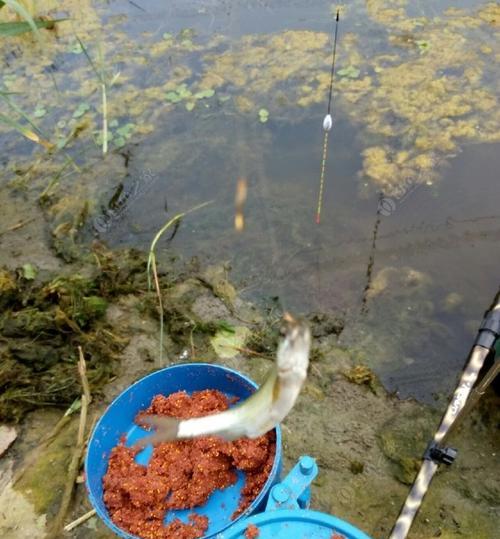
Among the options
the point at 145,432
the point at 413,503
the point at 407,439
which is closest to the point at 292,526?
the point at 413,503

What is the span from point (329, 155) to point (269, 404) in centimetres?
329

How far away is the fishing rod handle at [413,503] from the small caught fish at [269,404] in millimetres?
802

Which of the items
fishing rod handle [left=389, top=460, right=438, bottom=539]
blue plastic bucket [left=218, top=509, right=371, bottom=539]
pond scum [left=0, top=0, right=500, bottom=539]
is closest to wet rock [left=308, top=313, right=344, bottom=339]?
pond scum [left=0, top=0, right=500, bottom=539]

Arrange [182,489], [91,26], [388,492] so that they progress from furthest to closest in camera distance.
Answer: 1. [91,26]
2. [388,492]
3. [182,489]

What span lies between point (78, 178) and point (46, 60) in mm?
2345

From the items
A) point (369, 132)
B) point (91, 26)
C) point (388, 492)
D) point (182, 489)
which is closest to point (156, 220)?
point (369, 132)

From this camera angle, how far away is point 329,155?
15.6 ft

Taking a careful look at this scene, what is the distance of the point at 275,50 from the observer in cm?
597

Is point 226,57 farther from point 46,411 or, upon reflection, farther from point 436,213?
point 46,411

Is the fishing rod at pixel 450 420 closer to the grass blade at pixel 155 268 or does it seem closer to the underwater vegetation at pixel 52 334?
the grass blade at pixel 155 268

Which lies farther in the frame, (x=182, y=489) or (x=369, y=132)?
(x=369, y=132)

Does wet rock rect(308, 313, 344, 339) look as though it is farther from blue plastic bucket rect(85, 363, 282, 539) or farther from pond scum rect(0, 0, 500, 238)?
pond scum rect(0, 0, 500, 238)

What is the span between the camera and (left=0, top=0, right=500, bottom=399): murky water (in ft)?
12.5

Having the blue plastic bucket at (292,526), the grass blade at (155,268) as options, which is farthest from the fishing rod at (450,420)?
the grass blade at (155,268)
